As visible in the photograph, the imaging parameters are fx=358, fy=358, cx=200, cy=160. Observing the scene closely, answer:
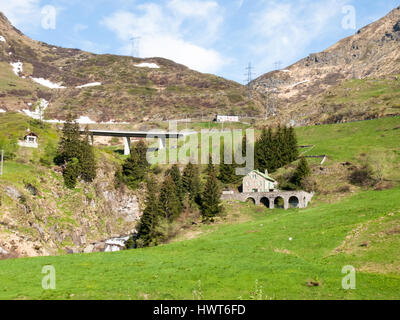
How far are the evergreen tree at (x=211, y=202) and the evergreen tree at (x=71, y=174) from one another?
31.3 metres

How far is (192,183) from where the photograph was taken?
93688 millimetres

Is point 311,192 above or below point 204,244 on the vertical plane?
above

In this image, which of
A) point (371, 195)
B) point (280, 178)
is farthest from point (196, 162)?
point (371, 195)

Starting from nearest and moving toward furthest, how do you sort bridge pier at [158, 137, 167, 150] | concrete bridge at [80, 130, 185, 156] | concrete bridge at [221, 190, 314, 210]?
concrete bridge at [221, 190, 314, 210] < concrete bridge at [80, 130, 185, 156] < bridge pier at [158, 137, 167, 150]

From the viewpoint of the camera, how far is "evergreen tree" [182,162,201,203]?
92.2m

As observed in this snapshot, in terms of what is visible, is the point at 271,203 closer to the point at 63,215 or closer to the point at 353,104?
the point at 63,215

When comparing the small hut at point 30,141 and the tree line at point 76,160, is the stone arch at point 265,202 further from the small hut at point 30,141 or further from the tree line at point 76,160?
the small hut at point 30,141

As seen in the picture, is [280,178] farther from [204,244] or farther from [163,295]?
[163,295]

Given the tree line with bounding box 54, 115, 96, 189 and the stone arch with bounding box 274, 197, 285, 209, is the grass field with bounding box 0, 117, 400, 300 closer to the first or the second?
the stone arch with bounding box 274, 197, 285, 209

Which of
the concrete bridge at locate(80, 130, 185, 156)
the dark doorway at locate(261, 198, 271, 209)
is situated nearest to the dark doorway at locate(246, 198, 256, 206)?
the dark doorway at locate(261, 198, 271, 209)

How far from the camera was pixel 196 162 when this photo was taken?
394 ft

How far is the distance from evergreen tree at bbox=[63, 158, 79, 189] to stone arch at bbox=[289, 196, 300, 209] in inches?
2006

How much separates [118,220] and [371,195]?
58.2m

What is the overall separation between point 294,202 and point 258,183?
491 inches
